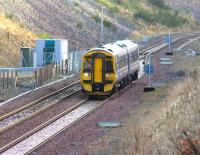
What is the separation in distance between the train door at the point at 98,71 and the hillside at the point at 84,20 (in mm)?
14026

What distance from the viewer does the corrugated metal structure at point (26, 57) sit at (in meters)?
44.9

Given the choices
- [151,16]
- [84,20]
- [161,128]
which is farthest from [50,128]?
[151,16]

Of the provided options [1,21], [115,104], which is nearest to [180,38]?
[1,21]

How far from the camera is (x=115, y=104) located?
96.6 ft

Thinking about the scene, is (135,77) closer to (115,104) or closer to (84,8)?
(115,104)

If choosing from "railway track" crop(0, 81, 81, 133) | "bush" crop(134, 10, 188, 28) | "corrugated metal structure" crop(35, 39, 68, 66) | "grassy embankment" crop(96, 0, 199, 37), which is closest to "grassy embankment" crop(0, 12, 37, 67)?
"corrugated metal structure" crop(35, 39, 68, 66)

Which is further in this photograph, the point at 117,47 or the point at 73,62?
the point at 73,62

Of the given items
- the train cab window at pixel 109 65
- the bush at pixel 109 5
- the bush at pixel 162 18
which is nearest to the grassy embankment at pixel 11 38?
the train cab window at pixel 109 65

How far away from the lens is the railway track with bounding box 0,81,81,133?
81.9 feet

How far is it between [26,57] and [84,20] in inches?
1140

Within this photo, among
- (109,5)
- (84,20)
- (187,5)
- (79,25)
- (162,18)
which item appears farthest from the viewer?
(187,5)

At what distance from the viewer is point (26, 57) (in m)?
45.2

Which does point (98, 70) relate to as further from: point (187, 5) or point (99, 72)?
point (187, 5)

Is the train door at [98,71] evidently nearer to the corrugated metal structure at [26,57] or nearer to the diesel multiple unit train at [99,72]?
the diesel multiple unit train at [99,72]
